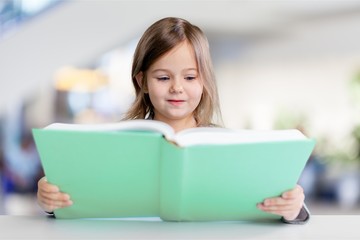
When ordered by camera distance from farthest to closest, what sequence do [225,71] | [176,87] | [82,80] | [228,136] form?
[225,71] → [82,80] → [176,87] → [228,136]

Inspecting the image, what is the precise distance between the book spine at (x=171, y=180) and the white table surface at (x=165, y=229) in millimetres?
27

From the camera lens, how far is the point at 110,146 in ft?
2.68

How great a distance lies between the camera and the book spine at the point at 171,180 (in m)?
0.80

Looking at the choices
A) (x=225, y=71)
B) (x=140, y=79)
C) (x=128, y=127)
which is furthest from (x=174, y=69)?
(x=225, y=71)

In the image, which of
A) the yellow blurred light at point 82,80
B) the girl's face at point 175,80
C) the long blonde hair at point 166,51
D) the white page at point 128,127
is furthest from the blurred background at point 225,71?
the white page at point 128,127

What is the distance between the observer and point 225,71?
8695mm

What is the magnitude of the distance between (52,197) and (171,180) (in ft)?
0.67

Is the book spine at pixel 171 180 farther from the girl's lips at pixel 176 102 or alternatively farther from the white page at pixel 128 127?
the girl's lips at pixel 176 102

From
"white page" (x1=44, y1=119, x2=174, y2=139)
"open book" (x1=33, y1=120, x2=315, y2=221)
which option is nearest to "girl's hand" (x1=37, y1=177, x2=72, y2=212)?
"open book" (x1=33, y1=120, x2=315, y2=221)

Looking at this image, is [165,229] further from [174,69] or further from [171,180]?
[174,69]

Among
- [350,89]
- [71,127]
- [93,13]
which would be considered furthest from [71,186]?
[350,89]

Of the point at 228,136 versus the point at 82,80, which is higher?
the point at 228,136

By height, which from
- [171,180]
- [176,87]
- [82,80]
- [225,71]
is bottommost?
[82,80]

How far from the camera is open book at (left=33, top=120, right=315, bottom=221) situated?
81cm
